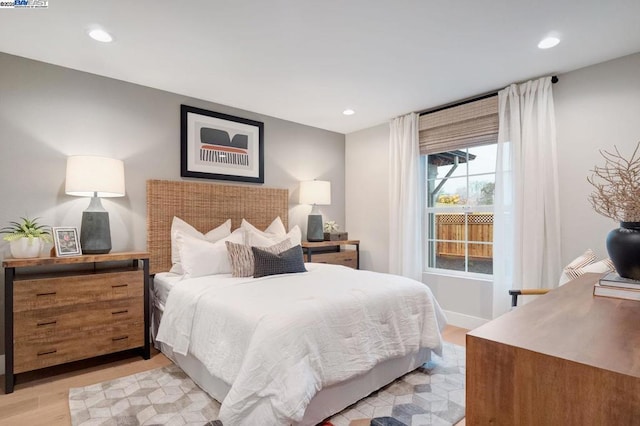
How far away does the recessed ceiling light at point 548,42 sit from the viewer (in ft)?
8.00

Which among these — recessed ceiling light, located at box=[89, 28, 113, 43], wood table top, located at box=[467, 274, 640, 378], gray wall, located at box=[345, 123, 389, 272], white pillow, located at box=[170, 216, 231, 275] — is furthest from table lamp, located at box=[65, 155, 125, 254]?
gray wall, located at box=[345, 123, 389, 272]

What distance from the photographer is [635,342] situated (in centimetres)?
79

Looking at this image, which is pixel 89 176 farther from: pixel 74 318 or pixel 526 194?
pixel 526 194

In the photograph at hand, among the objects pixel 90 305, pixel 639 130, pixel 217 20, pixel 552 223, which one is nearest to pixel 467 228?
pixel 552 223

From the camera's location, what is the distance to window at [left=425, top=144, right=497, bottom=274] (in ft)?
12.2

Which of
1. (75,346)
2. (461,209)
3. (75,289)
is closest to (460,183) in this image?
(461,209)

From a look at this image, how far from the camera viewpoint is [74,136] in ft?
9.61

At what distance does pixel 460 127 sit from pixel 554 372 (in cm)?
345

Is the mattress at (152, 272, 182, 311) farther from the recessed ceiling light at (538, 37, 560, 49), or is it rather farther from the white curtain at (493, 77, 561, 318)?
the recessed ceiling light at (538, 37, 560, 49)

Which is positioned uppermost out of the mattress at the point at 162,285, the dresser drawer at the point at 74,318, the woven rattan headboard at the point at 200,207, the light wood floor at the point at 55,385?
the woven rattan headboard at the point at 200,207

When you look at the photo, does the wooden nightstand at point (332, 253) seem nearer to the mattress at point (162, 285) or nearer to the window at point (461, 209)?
the window at point (461, 209)

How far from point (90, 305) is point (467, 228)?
3744 millimetres

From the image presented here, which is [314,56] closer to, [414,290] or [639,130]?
[414,290]

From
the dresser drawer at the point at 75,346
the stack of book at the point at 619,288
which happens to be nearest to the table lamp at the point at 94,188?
the dresser drawer at the point at 75,346
